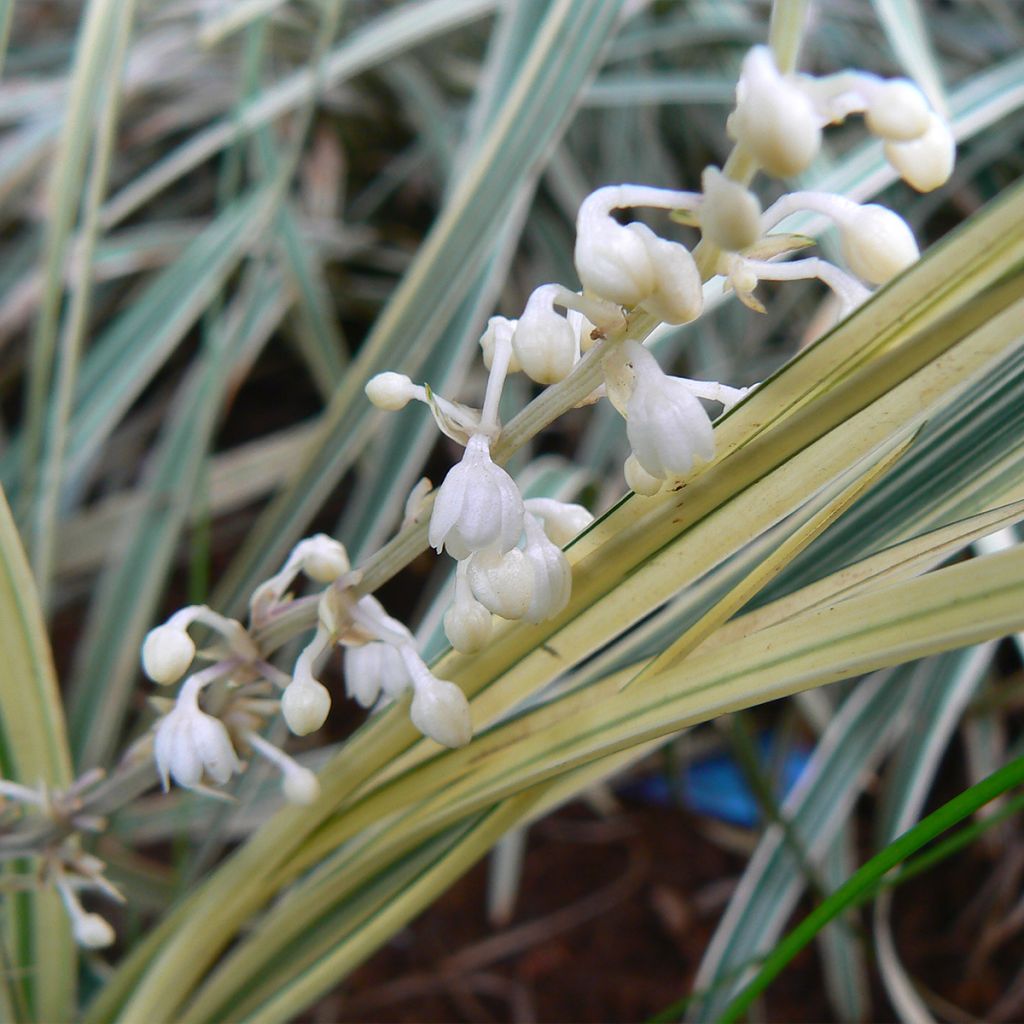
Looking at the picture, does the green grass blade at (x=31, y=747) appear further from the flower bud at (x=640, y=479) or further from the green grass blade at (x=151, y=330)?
the green grass blade at (x=151, y=330)

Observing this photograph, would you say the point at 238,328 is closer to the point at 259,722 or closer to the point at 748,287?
the point at 259,722

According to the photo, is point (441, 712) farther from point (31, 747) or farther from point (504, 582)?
point (31, 747)

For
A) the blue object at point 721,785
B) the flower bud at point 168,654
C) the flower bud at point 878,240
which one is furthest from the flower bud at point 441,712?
→ the blue object at point 721,785

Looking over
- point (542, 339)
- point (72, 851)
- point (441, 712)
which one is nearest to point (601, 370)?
point (542, 339)

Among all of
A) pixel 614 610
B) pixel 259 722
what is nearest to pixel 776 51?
pixel 614 610

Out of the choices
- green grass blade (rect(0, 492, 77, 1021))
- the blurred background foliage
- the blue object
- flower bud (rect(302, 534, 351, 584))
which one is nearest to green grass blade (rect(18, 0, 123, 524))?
the blurred background foliage

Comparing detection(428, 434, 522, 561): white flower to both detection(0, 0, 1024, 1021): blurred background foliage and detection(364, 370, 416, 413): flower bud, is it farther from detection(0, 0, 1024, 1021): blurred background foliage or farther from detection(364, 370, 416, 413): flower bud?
detection(0, 0, 1024, 1021): blurred background foliage
